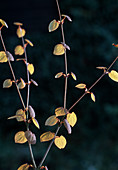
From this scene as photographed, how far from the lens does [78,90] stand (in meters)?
3.13

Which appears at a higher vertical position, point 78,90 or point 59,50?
point 78,90

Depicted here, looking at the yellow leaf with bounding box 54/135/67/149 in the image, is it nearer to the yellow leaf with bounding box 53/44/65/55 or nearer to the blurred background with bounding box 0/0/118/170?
the yellow leaf with bounding box 53/44/65/55

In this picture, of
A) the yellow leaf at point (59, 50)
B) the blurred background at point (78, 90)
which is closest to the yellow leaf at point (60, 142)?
the yellow leaf at point (59, 50)

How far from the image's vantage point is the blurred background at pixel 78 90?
9.44 ft

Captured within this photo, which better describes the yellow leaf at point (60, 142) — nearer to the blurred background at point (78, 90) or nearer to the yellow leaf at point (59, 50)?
the yellow leaf at point (59, 50)

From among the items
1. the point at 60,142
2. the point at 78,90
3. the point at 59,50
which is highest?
the point at 78,90

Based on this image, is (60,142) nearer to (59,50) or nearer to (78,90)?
(59,50)

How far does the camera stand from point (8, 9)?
362cm

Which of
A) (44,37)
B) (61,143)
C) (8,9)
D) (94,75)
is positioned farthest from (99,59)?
(61,143)

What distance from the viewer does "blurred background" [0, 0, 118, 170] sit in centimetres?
288

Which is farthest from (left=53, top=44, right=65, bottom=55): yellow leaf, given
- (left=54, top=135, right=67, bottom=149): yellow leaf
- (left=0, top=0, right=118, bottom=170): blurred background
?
(left=0, top=0, right=118, bottom=170): blurred background

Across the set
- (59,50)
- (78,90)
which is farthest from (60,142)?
(78,90)

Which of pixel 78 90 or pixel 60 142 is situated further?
pixel 78 90

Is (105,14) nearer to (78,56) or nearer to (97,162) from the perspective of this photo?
(78,56)
